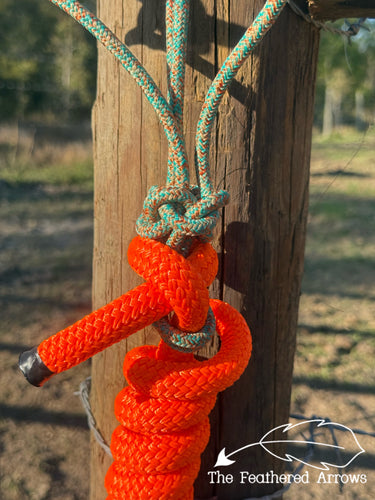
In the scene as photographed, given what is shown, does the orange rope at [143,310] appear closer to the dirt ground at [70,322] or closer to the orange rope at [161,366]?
the orange rope at [161,366]

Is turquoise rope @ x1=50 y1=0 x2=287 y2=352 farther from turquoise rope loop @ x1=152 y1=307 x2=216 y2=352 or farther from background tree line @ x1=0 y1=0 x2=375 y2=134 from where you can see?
background tree line @ x1=0 y1=0 x2=375 y2=134

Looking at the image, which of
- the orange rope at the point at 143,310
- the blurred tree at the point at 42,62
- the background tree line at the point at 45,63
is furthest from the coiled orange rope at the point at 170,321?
the blurred tree at the point at 42,62

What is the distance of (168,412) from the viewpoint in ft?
2.72

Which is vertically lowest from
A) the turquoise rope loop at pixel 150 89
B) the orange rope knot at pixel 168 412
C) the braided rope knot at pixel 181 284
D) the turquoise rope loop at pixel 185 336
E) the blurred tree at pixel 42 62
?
the orange rope knot at pixel 168 412

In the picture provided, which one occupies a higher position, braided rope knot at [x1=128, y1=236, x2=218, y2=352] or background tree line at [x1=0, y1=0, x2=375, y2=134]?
background tree line at [x1=0, y1=0, x2=375, y2=134]

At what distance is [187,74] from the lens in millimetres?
862

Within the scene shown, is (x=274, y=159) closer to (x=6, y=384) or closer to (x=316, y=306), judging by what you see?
(x=6, y=384)

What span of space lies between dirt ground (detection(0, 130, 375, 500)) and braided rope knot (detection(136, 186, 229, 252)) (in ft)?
2.44

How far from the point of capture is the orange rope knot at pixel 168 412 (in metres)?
0.83

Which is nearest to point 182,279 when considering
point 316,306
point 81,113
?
point 316,306

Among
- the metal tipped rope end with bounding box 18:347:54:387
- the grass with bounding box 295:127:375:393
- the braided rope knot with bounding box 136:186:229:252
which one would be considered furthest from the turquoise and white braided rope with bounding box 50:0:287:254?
the grass with bounding box 295:127:375:393

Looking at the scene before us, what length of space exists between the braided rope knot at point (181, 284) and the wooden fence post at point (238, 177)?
0.12 m

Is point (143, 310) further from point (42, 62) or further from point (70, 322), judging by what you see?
point (42, 62)

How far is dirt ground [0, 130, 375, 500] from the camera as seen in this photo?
6.30 feet
